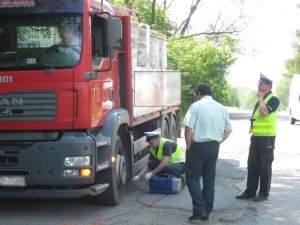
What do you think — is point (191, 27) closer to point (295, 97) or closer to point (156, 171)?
point (295, 97)

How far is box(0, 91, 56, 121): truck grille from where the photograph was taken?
6664mm

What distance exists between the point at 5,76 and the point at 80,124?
1109 millimetres

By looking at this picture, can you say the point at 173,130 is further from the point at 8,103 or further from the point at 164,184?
the point at 8,103

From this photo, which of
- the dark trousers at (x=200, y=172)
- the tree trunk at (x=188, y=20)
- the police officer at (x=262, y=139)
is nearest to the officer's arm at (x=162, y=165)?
the police officer at (x=262, y=139)

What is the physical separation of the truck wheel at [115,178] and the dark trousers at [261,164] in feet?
6.31

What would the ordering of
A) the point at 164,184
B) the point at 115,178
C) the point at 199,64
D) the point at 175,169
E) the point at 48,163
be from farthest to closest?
the point at 199,64, the point at 175,169, the point at 164,184, the point at 115,178, the point at 48,163

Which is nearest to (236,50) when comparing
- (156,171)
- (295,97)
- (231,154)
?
(295,97)

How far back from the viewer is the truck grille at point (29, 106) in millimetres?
6664

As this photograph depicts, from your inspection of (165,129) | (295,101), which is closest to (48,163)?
(165,129)

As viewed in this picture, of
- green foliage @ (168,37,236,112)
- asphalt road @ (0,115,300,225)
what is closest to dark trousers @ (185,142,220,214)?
asphalt road @ (0,115,300,225)

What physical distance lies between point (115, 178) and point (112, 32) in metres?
2.04

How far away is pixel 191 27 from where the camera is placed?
42.2 m

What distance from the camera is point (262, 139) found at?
796 cm

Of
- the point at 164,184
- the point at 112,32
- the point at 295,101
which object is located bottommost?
the point at 164,184
